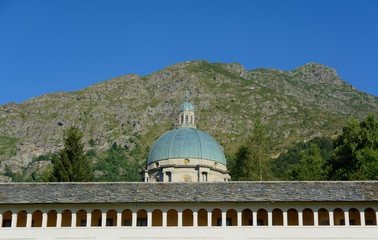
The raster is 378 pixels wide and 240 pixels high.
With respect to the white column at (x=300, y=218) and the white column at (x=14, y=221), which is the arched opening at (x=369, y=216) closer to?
the white column at (x=300, y=218)

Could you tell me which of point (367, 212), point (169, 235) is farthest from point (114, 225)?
point (367, 212)

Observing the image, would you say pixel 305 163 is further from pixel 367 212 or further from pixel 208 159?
pixel 367 212

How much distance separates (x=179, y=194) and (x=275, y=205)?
842cm

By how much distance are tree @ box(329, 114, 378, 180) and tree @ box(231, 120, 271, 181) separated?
1030cm

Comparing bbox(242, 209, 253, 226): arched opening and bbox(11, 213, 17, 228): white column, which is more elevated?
bbox(242, 209, 253, 226): arched opening

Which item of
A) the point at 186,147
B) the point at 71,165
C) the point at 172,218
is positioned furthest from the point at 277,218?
the point at 71,165

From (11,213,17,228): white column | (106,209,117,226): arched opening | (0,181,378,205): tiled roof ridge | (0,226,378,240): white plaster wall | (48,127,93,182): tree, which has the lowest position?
(0,226,378,240): white plaster wall

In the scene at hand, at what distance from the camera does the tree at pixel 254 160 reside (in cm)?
7981

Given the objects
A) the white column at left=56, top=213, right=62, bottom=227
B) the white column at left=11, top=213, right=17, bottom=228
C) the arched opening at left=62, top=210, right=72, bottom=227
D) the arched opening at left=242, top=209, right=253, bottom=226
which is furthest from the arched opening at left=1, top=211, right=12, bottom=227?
the arched opening at left=242, top=209, right=253, bottom=226

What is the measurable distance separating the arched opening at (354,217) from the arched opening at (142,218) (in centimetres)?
1845

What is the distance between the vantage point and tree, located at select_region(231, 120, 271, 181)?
79.8 metres

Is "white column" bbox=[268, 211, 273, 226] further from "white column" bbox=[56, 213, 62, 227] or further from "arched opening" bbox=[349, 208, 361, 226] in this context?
"white column" bbox=[56, 213, 62, 227]

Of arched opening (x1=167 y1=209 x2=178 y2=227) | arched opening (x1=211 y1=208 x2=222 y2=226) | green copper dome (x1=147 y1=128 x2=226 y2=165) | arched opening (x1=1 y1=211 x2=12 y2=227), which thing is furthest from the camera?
green copper dome (x1=147 y1=128 x2=226 y2=165)

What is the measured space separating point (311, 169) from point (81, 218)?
46.6m
